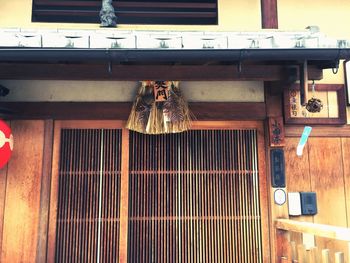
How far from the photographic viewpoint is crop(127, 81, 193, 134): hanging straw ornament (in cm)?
652

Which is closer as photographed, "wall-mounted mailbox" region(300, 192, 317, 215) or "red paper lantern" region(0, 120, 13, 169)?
"red paper lantern" region(0, 120, 13, 169)

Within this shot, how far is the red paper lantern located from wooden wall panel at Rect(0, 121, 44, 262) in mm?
430

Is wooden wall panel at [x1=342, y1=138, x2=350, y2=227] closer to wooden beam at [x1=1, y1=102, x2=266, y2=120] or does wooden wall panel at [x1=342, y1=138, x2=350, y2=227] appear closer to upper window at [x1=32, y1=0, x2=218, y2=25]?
wooden beam at [x1=1, y1=102, x2=266, y2=120]

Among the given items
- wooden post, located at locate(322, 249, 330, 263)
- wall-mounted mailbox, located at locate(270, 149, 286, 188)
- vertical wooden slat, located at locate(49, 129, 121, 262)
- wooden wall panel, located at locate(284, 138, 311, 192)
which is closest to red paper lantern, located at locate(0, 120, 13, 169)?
vertical wooden slat, located at locate(49, 129, 121, 262)

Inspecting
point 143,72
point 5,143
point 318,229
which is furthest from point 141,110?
point 318,229

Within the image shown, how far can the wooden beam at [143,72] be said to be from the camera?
229 inches

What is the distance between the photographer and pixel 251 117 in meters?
6.72

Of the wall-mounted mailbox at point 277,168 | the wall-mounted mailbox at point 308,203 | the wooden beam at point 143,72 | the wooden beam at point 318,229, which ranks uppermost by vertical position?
the wooden beam at point 143,72

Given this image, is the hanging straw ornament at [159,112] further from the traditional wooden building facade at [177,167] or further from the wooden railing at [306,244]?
the wooden railing at [306,244]

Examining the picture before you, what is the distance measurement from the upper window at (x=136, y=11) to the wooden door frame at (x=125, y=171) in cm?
211

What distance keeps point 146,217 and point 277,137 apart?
2.72m

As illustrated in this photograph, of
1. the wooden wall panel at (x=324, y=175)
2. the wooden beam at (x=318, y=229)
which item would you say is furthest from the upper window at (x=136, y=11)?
the wooden beam at (x=318, y=229)

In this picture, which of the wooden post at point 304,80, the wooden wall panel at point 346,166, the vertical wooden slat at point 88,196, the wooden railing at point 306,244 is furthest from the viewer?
the wooden wall panel at point 346,166

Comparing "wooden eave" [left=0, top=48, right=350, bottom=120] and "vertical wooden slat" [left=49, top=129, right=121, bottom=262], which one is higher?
"wooden eave" [left=0, top=48, right=350, bottom=120]
